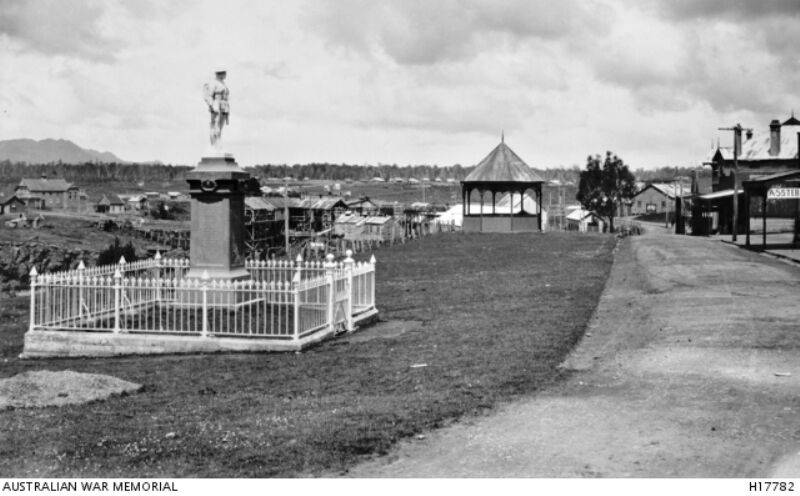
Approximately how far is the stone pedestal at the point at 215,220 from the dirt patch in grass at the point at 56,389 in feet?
18.7

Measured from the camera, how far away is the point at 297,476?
6875 millimetres

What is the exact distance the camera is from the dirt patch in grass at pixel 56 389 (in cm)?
995

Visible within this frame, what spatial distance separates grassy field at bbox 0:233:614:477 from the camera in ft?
24.6

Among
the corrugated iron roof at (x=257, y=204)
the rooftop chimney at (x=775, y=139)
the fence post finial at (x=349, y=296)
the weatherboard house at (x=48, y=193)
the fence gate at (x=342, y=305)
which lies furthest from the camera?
the weatherboard house at (x=48, y=193)

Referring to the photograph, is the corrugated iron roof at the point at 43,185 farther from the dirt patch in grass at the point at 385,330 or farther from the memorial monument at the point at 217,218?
the dirt patch in grass at the point at 385,330

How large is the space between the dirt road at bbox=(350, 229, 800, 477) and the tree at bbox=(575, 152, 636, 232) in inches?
2120

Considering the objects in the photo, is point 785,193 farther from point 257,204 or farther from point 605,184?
point 257,204

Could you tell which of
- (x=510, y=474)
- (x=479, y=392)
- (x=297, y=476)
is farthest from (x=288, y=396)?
(x=510, y=474)

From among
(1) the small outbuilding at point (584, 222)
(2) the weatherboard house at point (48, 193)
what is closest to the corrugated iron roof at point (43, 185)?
(2) the weatherboard house at point (48, 193)

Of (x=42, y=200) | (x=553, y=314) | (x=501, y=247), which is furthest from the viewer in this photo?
(x=42, y=200)

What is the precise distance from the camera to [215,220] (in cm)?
1670

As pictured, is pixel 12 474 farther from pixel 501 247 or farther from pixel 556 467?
pixel 501 247
